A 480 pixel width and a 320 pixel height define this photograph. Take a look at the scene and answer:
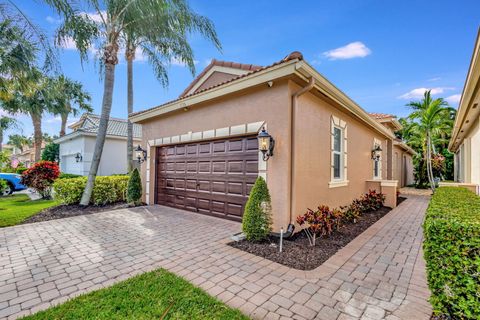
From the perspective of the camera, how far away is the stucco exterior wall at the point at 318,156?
507cm

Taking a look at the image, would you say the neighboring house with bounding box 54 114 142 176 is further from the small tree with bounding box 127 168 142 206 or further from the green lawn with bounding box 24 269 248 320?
the green lawn with bounding box 24 269 248 320

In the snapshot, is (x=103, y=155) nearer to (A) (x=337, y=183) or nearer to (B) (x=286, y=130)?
(B) (x=286, y=130)

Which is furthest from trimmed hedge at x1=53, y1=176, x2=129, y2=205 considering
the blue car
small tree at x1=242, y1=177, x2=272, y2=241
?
the blue car

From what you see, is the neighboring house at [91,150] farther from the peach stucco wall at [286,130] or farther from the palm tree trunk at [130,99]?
the peach stucco wall at [286,130]

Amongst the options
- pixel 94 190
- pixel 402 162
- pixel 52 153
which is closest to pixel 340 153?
pixel 94 190

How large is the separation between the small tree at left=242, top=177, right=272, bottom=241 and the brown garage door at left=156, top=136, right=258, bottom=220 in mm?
1036

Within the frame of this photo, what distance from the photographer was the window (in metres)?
6.88

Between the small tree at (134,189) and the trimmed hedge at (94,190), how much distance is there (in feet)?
4.14

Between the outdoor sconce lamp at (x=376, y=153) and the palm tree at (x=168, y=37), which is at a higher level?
the palm tree at (x=168, y=37)

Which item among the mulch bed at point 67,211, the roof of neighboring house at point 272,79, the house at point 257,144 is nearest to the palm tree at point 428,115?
the house at point 257,144

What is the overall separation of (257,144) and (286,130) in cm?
100

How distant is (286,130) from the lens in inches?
192

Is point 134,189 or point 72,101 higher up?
point 72,101

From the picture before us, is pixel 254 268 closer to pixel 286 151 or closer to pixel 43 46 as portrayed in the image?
pixel 286 151
